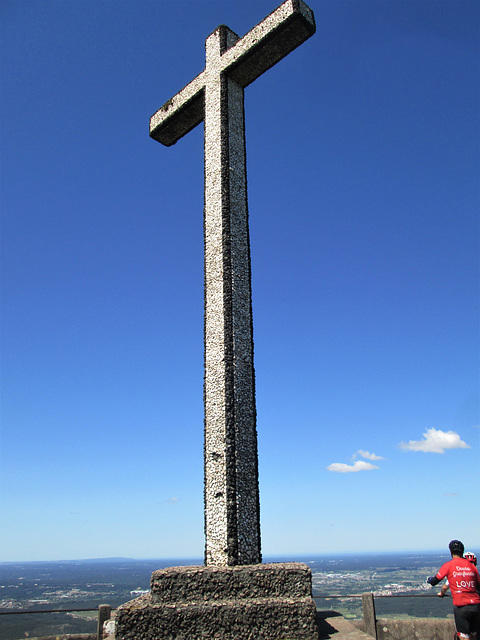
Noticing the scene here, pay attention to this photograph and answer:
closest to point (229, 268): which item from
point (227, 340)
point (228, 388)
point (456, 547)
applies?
point (227, 340)

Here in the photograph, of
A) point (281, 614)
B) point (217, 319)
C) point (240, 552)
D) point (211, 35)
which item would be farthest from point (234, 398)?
point (211, 35)

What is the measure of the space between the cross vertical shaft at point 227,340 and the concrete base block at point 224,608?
276 millimetres

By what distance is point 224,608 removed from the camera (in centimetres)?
333

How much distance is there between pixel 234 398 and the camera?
4188 mm

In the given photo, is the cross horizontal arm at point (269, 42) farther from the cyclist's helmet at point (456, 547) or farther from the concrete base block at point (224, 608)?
the cyclist's helmet at point (456, 547)

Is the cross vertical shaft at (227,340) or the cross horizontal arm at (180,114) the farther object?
the cross horizontal arm at (180,114)

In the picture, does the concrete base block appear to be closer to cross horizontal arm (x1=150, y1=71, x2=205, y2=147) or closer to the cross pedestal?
the cross pedestal

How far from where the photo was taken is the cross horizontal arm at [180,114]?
5898 mm

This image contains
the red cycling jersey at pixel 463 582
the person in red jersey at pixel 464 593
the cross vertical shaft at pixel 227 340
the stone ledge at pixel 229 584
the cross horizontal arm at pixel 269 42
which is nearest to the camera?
the stone ledge at pixel 229 584

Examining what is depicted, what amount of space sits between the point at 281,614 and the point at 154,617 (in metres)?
0.89

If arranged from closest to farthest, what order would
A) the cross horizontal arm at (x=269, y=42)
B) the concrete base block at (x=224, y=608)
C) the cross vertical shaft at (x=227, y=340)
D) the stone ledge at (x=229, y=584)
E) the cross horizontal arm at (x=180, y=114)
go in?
the concrete base block at (x=224, y=608) < the stone ledge at (x=229, y=584) < the cross vertical shaft at (x=227, y=340) < the cross horizontal arm at (x=269, y=42) < the cross horizontal arm at (x=180, y=114)

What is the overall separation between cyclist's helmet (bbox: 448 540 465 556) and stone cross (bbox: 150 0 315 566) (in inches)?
87.9

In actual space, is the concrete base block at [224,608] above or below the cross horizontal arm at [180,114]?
below

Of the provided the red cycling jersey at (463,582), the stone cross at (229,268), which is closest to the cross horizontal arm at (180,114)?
the stone cross at (229,268)
